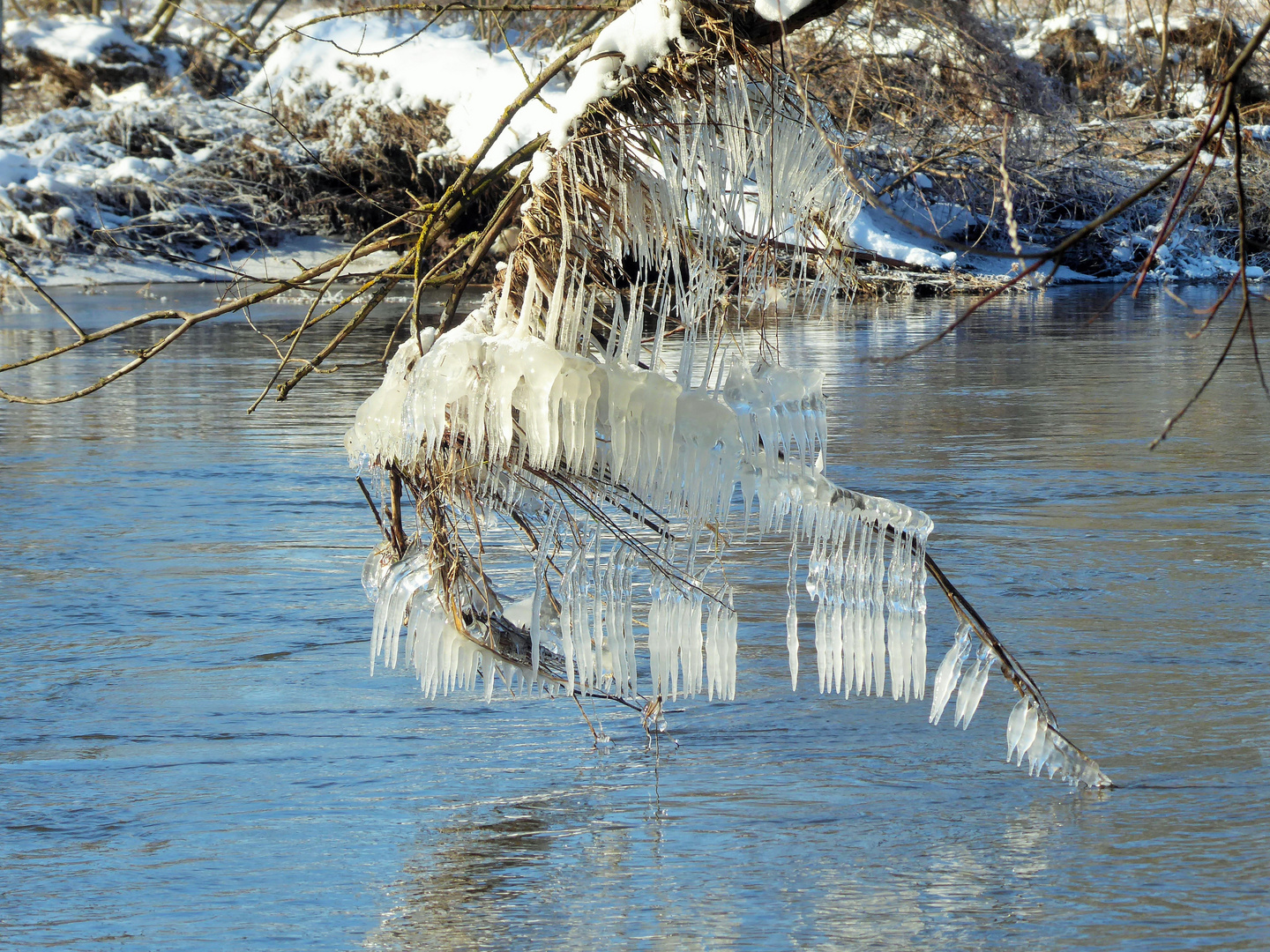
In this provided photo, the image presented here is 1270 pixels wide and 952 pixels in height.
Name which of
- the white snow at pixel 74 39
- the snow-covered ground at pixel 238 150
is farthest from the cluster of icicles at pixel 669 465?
the white snow at pixel 74 39

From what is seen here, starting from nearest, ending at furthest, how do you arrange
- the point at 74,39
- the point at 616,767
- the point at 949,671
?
the point at 949,671 → the point at 616,767 → the point at 74,39

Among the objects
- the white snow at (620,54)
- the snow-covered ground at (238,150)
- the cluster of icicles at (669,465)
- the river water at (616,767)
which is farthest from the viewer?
the snow-covered ground at (238,150)

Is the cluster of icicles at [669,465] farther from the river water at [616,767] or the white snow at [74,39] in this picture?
the white snow at [74,39]

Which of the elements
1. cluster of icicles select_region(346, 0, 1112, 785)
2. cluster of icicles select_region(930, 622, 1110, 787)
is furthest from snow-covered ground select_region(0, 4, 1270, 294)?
cluster of icicles select_region(930, 622, 1110, 787)

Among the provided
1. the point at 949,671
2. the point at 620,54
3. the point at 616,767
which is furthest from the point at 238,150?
the point at 949,671

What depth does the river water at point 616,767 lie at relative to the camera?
4.32 m

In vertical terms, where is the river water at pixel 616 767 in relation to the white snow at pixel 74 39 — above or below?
below

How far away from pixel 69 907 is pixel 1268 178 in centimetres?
2924

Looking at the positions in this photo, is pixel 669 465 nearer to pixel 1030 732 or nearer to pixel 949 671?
pixel 949 671

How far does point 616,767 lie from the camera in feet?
18.0

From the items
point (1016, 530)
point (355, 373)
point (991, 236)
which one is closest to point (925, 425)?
point (1016, 530)

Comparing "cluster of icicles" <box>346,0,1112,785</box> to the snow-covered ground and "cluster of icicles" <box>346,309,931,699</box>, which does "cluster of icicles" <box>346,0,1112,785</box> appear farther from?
the snow-covered ground

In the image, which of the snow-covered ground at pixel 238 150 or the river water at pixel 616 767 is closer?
the river water at pixel 616 767

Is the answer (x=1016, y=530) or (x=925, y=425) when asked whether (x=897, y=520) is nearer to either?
(x=1016, y=530)
